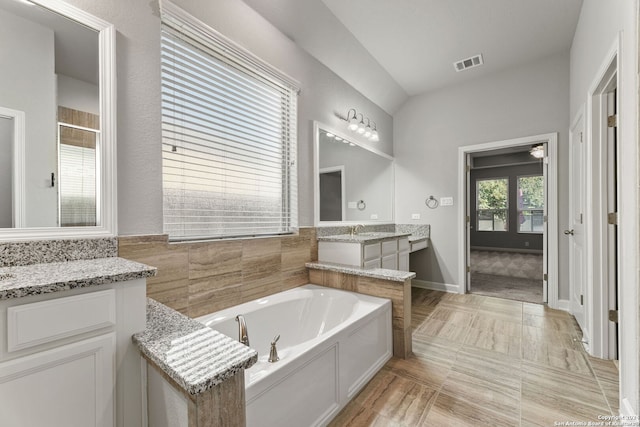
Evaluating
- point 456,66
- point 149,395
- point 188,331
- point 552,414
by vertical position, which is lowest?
point 552,414

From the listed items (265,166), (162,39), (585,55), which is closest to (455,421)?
(265,166)

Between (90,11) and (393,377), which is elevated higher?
(90,11)

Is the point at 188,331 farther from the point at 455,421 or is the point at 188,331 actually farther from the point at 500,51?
the point at 500,51

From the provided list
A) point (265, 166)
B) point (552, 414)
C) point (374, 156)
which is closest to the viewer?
point (552, 414)

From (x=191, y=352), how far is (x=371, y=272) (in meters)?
1.56

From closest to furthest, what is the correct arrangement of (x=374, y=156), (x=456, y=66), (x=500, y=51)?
(x=500, y=51), (x=456, y=66), (x=374, y=156)

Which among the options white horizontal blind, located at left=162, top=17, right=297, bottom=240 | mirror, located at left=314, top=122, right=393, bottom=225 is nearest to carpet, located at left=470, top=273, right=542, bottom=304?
mirror, located at left=314, top=122, right=393, bottom=225

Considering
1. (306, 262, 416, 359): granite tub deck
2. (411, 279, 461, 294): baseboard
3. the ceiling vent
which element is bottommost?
(411, 279, 461, 294): baseboard

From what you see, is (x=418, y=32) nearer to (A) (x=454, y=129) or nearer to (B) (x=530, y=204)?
(A) (x=454, y=129)

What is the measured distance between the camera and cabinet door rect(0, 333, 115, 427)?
0.80 meters

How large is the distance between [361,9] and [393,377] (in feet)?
9.91

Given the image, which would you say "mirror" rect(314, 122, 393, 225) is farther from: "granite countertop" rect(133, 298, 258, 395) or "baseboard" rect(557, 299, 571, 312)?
"baseboard" rect(557, 299, 571, 312)

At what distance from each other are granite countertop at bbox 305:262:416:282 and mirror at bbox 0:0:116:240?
1578mm

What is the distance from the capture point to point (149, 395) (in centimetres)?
101
